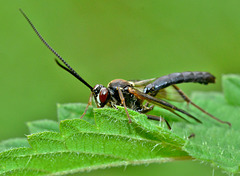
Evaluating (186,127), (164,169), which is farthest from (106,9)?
(186,127)

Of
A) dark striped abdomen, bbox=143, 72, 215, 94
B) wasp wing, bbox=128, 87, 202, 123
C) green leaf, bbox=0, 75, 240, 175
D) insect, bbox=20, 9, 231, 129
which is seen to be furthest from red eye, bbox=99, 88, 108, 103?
green leaf, bbox=0, 75, 240, 175

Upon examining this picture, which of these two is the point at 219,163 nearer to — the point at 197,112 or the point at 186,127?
the point at 186,127

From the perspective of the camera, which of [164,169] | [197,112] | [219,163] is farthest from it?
[164,169]

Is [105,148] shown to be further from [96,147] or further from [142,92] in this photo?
[142,92]

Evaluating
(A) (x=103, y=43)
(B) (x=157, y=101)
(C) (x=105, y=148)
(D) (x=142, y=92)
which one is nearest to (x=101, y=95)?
(D) (x=142, y=92)

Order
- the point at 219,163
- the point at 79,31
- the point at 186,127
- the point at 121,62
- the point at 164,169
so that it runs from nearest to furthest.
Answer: the point at 219,163, the point at 186,127, the point at 164,169, the point at 121,62, the point at 79,31

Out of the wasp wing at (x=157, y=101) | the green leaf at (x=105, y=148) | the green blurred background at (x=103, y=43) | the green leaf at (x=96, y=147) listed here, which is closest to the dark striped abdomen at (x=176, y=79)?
the wasp wing at (x=157, y=101)

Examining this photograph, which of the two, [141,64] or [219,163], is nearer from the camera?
[219,163]
